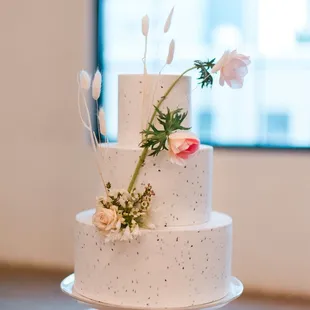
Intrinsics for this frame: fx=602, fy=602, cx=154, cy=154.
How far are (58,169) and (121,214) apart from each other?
4.86 feet

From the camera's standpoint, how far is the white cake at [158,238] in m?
1.56

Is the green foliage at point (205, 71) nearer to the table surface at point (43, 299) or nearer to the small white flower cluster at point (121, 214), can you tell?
the small white flower cluster at point (121, 214)

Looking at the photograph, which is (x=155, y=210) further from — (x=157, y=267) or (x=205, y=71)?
(x=205, y=71)

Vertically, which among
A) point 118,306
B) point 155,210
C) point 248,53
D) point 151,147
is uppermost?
point 248,53

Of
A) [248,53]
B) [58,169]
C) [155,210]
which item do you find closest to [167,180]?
[155,210]

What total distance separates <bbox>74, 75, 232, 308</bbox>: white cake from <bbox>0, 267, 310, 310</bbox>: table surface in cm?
77

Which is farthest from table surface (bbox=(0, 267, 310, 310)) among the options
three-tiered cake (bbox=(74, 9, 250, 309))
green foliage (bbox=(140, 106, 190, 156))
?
green foliage (bbox=(140, 106, 190, 156))

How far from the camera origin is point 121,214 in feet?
4.92

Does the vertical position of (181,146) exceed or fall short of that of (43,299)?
it exceeds it

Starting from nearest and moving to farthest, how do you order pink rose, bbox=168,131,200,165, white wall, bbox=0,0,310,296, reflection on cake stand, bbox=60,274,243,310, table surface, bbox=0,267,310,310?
pink rose, bbox=168,131,200,165 < reflection on cake stand, bbox=60,274,243,310 < table surface, bbox=0,267,310,310 < white wall, bbox=0,0,310,296

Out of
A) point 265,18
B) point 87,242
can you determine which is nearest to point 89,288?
point 87,242

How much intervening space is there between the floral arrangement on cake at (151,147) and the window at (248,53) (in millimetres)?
1125

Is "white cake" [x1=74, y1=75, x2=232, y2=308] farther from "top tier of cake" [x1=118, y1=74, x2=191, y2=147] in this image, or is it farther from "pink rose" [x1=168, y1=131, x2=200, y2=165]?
"pink rose" [x1=168, y1=131, x2=200, y2=165]

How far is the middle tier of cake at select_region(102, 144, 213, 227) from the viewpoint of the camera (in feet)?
5.23
